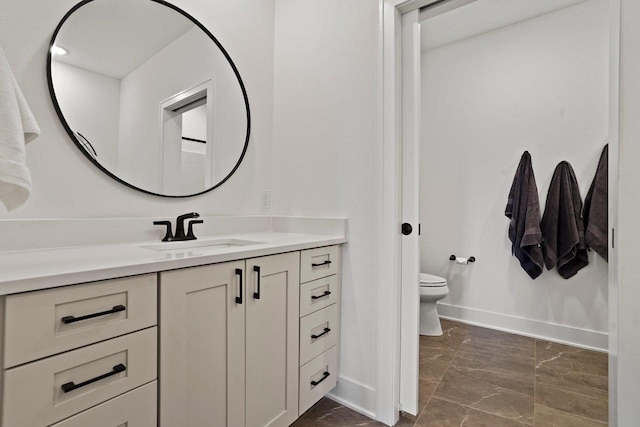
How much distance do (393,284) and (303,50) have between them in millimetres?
1402

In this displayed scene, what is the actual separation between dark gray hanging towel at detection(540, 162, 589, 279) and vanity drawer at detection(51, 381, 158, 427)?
259 centimetres

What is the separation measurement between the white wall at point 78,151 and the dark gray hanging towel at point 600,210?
7.27ft

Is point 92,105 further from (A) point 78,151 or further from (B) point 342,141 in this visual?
(B) point 342,141

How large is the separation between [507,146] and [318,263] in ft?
6.61

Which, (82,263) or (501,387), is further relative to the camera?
(501,387)

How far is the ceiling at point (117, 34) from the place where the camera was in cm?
126

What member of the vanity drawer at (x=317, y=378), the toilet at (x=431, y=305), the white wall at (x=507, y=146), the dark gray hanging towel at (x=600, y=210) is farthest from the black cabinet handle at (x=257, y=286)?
the dark gray hanging towel at (x=600, y=210)

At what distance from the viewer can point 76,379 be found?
0.75 meters

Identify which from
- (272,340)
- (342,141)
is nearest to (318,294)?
(272,340)

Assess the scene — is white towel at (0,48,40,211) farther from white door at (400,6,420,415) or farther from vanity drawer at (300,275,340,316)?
white door at (400,6,420,415)

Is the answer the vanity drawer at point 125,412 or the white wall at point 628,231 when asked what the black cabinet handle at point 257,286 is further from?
the white wall at point 628,231

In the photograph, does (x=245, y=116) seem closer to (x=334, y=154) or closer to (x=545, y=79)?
(x=334, y=154)

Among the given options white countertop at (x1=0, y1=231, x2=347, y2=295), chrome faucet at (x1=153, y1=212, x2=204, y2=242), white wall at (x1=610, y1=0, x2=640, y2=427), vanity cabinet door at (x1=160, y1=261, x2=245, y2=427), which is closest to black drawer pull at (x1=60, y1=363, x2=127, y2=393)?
vanity cabinet door at (x1=160, y1=261, x2=245, y2=427)

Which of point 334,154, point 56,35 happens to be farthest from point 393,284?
point 56,35
